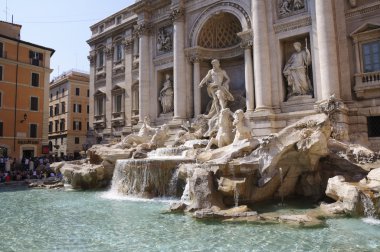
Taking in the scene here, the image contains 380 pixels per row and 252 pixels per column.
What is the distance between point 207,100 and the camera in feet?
70.8

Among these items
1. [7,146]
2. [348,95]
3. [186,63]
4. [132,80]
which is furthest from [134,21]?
[348,95]

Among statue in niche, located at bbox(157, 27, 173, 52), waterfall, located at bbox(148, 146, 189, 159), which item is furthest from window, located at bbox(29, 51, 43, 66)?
waterfall, located at bbox(148, 146, 189, 159)

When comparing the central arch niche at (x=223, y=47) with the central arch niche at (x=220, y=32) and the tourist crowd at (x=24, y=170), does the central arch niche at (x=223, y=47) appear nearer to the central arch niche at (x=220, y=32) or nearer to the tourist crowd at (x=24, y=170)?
the central arch niche at (x=220, y=32)

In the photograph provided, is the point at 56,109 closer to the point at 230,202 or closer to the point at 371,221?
the point at 230,202

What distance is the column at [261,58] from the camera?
54.6 ft

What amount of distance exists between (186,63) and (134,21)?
25.4ft

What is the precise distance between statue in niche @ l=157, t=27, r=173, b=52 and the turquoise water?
1531 centimetres

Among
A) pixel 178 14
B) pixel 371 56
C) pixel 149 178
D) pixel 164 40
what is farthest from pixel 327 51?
pixel 164 40

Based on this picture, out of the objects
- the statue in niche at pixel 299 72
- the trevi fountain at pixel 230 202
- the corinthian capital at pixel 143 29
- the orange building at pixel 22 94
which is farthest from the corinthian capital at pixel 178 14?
the orange building at pixel 22 94

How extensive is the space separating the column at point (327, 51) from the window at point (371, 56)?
53.0 inches

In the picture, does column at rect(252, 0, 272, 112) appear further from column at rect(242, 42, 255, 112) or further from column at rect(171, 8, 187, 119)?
column at rect(171, 8, 187, 119)

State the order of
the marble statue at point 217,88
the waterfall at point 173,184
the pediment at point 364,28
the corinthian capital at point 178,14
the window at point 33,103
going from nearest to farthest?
the waterfall at point 173,184 → the pediment at point 364,28 → the marble statue at point 217,88 → the corinthian capital at point 178,14 → the window at point 33,103

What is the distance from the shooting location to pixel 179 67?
2089 centimetres

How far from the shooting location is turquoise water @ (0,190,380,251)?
6154 mm
